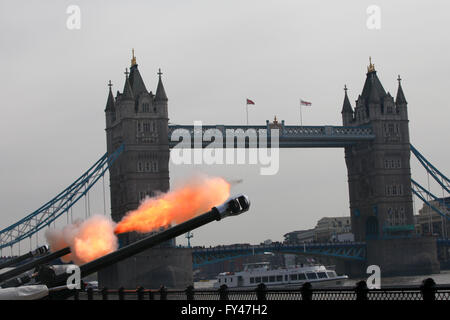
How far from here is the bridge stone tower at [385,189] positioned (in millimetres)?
118375

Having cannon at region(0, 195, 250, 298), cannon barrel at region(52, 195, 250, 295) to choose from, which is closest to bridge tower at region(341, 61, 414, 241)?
cannon at region(0, 195, 250, 298)

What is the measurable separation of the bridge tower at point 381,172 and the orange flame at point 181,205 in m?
99.4

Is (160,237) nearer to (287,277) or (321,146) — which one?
(287,277)

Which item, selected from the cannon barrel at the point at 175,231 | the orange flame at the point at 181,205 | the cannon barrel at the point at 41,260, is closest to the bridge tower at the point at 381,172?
the orange flame at the point at 181,205

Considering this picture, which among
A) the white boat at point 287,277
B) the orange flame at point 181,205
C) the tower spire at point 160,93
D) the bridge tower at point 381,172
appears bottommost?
the white boat at point 287,277

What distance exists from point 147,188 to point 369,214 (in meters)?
35.9

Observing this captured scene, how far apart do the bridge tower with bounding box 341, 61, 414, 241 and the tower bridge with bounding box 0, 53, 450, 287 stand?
0.50ft

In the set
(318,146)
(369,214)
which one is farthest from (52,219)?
(369,214)

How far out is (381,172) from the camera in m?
123

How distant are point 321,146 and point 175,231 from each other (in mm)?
100381

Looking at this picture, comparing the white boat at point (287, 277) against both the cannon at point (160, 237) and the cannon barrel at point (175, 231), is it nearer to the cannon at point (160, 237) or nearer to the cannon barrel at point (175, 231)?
the cannon at point (160, 237)

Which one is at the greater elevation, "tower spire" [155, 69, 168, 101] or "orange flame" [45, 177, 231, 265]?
"tower spire" [155, 69, 168, 101]

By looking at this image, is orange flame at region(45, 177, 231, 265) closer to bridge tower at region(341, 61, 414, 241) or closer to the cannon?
the cannon

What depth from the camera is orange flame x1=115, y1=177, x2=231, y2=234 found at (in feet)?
77.0
